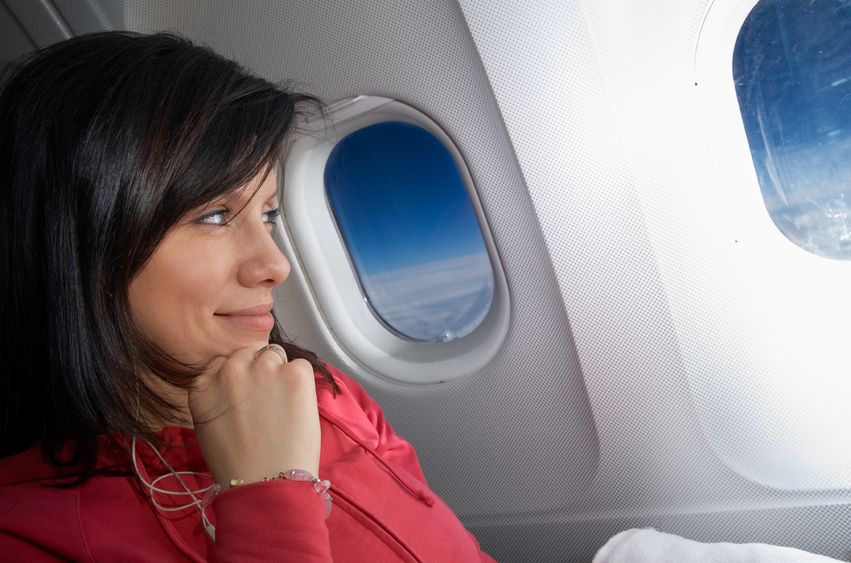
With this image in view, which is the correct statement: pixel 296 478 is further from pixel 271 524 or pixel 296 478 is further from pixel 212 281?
pixel 212 281

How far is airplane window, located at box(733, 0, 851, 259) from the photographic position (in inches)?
57.3

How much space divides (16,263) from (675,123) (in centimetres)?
126

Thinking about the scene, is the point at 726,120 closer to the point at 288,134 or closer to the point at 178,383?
the point at 288,134

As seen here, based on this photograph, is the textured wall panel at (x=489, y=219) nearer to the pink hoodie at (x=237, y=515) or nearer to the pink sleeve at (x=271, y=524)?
the pink hoodie at (x=237, y=515)

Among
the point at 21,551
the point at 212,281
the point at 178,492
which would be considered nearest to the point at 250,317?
the point at 212,281

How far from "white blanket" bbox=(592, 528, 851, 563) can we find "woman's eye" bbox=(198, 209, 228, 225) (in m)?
1.05

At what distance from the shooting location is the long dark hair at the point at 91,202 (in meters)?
0.97

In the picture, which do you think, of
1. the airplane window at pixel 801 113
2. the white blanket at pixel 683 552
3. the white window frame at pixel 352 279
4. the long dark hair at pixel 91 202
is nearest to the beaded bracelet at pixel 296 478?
the long dark hair at pixel 91 202

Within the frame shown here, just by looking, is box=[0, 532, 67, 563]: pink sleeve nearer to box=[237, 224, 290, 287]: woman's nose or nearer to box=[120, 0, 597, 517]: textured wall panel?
box=[237, 224, 290, 287]: woman's nose

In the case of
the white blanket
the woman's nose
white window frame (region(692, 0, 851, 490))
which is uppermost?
the woman's nose

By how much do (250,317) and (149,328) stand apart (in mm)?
150

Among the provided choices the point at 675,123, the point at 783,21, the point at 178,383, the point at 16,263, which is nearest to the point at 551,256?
the point at 675,123

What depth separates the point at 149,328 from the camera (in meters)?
1.06

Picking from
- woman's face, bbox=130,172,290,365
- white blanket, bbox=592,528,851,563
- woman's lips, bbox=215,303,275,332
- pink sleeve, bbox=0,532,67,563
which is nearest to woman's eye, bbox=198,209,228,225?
woman's face, bbox=130,172,290,365
